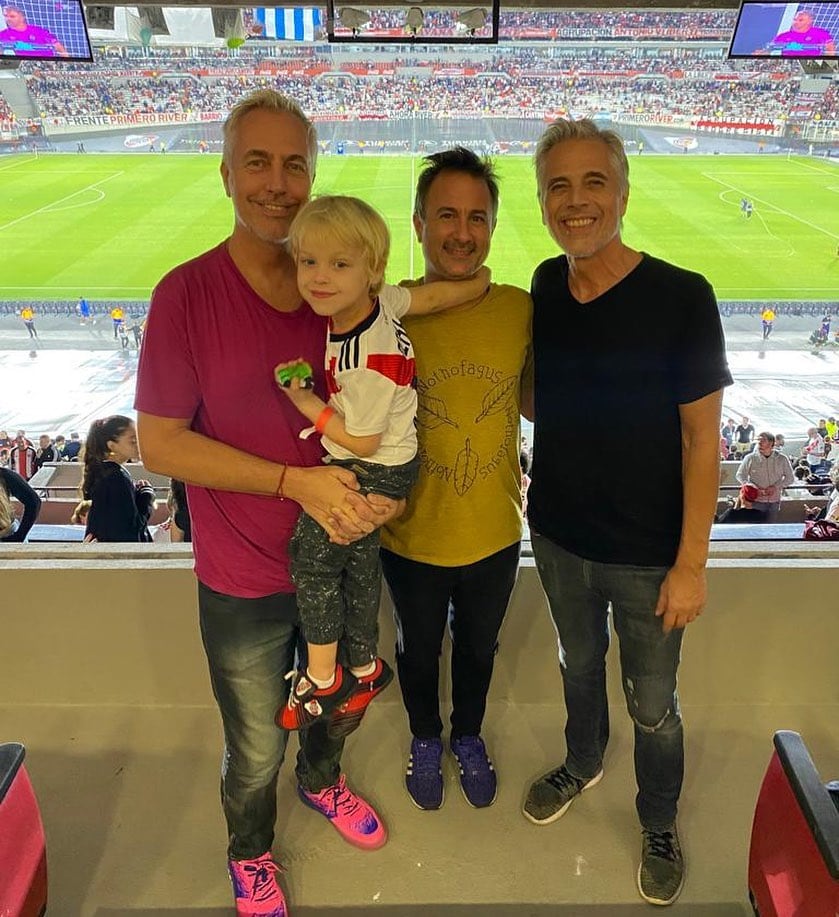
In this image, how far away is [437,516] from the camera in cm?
137

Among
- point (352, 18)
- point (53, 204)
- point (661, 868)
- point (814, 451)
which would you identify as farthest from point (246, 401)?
point (53, 204)

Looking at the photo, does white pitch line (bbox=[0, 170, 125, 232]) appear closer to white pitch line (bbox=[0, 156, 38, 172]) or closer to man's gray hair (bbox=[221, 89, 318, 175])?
white pitch line (bbox=[0, 156, 38, 172])

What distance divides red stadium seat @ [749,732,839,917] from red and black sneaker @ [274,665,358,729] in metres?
0.85

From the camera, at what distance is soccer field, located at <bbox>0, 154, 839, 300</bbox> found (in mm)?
14188

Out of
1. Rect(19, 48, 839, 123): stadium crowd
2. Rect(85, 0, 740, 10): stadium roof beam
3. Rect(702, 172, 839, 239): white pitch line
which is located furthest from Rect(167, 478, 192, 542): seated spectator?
Rect(702, 172, 839, 239): white pitch line

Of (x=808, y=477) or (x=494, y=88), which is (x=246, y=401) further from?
(x=494, y=88)

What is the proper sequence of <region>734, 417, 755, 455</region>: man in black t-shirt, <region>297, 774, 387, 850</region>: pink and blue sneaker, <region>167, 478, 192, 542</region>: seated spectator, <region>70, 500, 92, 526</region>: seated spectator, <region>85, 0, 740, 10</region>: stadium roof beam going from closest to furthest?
<region>297, 774, 387, 850</region>: pink and blue sneaker → <region>85, 0, 740, 10</region>: stadium roof beam → <region>167, 478, 192, 542</region>: seated spectator → <region>70, 500, 92, 526</region>: seated spectator → <region>734, 417, 755, 455</region>: man in black t-shirt

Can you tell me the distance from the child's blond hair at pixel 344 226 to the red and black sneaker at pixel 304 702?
2.52 feet

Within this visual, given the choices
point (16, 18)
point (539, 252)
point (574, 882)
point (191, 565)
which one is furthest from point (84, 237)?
point (574, 882)

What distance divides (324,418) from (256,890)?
105cm

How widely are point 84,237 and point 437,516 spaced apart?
17033 millimetres

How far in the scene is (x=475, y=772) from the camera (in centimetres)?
173

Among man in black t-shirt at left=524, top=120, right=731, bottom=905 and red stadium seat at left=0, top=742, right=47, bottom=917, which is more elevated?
man in black t-shirt at left=524, top=120, right=731, bottom=905

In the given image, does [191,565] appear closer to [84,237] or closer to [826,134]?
[84,237]
